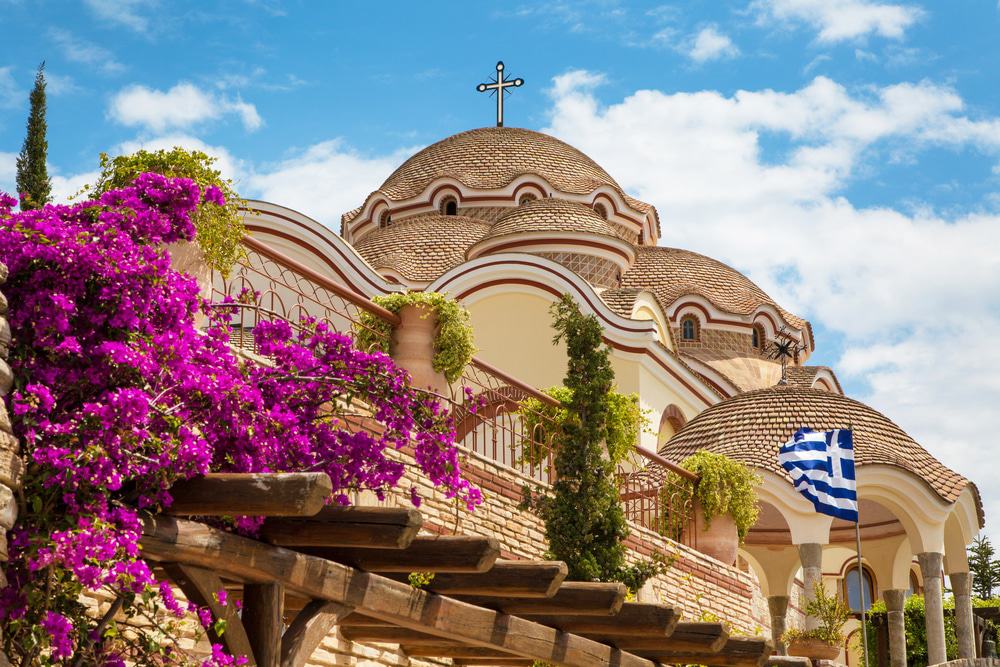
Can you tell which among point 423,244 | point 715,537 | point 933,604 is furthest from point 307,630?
point 423,244

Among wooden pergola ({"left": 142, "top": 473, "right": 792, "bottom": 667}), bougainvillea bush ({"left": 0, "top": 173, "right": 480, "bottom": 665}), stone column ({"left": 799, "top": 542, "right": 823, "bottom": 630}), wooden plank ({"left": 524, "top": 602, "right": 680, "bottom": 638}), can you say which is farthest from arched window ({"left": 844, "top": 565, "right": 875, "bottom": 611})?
bougainvillea bush ({"left": 0, "top": 173, "right": 480, "bottom": 665})

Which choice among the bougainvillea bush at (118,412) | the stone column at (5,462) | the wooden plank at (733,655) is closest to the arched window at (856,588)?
the wooden plank at (733,655)

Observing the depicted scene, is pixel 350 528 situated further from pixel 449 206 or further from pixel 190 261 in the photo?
pixel 449 206

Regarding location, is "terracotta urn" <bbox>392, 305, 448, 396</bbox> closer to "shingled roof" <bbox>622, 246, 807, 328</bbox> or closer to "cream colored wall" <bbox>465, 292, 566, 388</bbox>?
"cream colored wall" <bbox>465, 292, 566, 388</bbox>

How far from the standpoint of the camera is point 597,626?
808 centimetres

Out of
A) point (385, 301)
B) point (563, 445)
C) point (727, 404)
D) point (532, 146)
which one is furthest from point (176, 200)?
point (532, 146)

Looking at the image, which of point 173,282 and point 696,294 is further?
point 696,294

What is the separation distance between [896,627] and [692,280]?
36.8 ft

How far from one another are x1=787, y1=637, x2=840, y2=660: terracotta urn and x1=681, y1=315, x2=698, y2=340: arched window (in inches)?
529

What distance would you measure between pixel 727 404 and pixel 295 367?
1304 centimetres

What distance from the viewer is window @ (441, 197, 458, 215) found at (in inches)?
1137

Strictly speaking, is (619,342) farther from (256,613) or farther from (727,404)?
(256,613)

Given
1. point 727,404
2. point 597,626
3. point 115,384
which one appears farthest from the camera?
point 727,404

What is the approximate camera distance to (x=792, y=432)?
1730 centimetres
